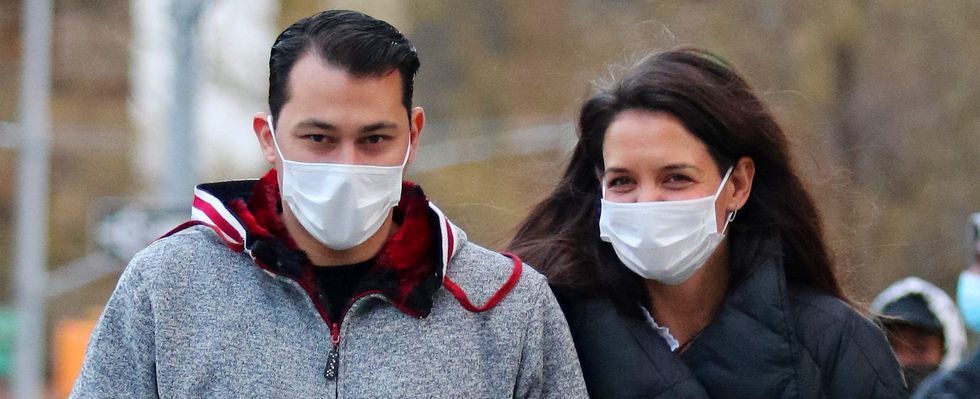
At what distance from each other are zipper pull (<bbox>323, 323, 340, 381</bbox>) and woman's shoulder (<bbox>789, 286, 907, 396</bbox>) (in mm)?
1211

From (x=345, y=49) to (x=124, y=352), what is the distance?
2.85 ft

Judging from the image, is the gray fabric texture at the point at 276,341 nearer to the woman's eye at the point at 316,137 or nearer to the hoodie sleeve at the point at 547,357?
the hoodie sleeve at the point at 547,357

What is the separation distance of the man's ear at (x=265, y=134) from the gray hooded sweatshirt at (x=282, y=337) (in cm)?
17

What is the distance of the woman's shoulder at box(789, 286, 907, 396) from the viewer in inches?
165

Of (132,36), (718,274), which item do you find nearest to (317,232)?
(718,274)

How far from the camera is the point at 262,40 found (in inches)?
867

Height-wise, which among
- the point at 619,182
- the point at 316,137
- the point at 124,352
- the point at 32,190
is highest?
the point at 316,137

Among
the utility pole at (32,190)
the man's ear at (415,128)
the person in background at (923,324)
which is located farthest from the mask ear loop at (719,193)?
the utility pole at (32,190)

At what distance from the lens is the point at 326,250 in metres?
4.01

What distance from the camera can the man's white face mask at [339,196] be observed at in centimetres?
390

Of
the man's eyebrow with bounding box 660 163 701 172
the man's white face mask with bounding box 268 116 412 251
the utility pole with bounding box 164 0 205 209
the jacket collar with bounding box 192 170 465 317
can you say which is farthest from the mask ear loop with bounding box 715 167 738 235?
the utility pole with bounding box 164 0 205 209

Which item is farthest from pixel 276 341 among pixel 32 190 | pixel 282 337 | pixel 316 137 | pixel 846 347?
pixel 32 190

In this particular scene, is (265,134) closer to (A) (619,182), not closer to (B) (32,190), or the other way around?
(A) (619,182)

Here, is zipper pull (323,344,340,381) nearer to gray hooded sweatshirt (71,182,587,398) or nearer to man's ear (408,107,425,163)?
gray hooded sweatshirt (71,182,587,398)
